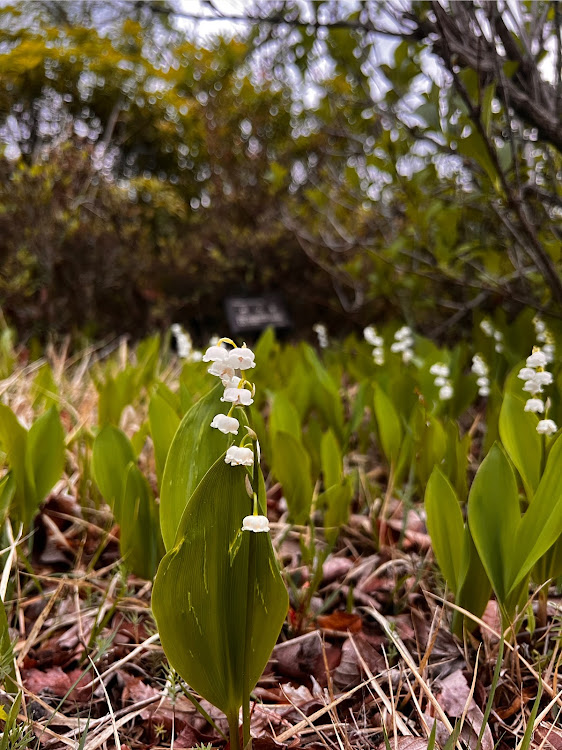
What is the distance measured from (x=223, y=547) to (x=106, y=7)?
9243 mm

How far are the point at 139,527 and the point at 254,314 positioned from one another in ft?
10.5

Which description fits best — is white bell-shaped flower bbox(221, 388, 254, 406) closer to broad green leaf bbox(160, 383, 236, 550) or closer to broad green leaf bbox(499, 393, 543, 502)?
broad green leaf bbox(160, 383, 236, 550)

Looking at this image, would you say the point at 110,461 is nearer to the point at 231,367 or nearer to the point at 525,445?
the point at 231,367

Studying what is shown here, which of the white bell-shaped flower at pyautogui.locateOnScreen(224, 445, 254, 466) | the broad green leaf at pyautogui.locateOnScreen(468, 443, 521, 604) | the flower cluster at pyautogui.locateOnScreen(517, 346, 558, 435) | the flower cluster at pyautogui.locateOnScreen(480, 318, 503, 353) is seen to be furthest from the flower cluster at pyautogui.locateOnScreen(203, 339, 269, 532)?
the flower cluster at pyautogui.locateOnScreen(480, 318, 503, 353)

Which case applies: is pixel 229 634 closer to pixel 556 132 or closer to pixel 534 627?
pixel 534 627

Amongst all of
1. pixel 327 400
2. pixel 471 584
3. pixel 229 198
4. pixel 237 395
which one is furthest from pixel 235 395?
pixel 229 198

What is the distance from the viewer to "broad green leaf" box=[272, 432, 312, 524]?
1.38 metres

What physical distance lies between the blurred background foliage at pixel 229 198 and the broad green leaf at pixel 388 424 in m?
0.77

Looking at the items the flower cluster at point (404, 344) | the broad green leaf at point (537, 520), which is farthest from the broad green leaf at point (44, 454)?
the flower cluster at point (404, 344)

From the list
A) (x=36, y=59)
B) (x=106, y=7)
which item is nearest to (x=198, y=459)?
(x=36, y=59)

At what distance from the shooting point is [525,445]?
1.23 metres

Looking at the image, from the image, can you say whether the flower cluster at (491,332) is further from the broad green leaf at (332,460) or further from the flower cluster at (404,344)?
the broad green leaf at (332,460)

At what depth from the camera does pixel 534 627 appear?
1.11 meters

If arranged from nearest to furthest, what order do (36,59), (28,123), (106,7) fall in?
(36,59), (28,123), (106,7)
